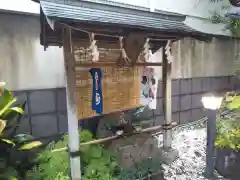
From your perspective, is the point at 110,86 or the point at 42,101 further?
the point at 42,101

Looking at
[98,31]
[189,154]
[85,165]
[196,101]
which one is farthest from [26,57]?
[196,101]

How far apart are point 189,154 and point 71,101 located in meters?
3.57

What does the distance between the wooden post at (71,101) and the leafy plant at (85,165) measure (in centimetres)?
21

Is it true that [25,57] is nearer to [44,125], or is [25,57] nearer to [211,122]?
[44,125]

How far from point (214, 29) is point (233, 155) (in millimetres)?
5179

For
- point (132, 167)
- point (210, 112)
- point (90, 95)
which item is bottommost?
point (132, 167)

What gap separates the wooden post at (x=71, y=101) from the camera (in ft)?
10.5

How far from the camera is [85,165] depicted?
3666 millimetres

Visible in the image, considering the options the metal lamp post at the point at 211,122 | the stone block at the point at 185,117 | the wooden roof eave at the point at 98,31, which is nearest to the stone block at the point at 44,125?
the wooden roof eave at the point at 98,31

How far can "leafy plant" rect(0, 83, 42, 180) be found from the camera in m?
3.30

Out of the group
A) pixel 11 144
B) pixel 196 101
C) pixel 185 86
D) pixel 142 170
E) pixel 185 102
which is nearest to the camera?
pixel 11 144

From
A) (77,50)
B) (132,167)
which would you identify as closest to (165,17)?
(77,50)

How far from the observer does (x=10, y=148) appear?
3.60m

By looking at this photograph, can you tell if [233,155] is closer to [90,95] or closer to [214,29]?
[90,95]
